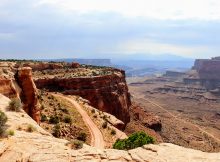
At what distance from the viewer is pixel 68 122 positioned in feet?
212

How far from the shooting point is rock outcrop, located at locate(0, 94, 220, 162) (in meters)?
24.4

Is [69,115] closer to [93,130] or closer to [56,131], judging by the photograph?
[93,130]

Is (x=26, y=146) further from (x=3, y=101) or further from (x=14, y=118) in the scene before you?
(x=3, y=101)

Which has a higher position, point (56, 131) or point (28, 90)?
point (28, 90)

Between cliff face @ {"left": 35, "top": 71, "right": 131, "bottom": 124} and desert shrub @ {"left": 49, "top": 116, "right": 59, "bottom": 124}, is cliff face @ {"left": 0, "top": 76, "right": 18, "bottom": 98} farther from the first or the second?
cliff face @ {"left": 35, "top": 71, "right": 131, "bottom": 124}

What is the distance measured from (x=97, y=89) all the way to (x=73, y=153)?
6847 cm

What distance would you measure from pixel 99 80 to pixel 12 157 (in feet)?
232

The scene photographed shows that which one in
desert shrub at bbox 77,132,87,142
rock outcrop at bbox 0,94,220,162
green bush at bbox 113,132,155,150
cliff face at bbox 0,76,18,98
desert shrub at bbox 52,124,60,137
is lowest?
desert shrub at bbox 77,132,87,142

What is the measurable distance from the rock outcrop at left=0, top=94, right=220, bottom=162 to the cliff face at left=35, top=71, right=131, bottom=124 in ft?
208

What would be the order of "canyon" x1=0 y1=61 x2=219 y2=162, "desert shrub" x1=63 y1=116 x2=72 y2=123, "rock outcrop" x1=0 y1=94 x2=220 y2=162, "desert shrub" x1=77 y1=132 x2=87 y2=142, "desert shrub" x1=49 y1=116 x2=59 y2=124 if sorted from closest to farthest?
1. "rock outcrop" x1=0 y1=94 x2=220 y2=162
2. "canyon" x1=0 y1=61 x2=219 y2=162
3. "desert shrub" x1=77 y1=132 x2=87 y2=142
4. "desert shrub" x1=49 y1=116 x2=59 y2=124
5. "desert shrub" x1=63 y1=116 x2=72 y2=123

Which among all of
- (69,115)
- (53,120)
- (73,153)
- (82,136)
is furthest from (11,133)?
(69,115)

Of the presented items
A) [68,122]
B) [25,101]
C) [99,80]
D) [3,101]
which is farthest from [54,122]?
[99,80]

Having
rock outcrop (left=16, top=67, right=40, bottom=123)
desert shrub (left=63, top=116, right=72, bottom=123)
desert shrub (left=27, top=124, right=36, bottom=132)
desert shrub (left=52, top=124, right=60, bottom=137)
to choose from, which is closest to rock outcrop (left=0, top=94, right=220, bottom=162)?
desert shrub (left=27, top=124, right=36, bottom=132)

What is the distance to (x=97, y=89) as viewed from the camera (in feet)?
307
